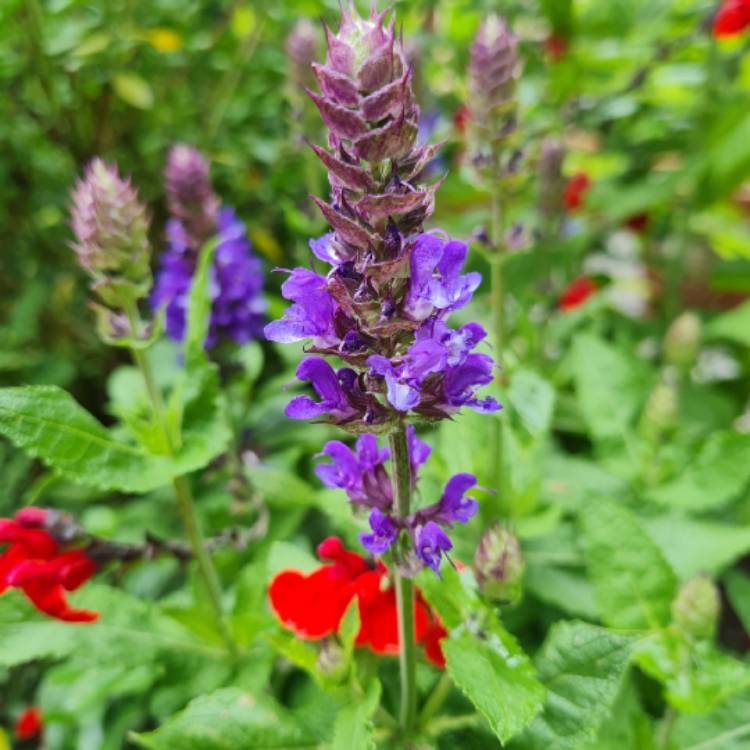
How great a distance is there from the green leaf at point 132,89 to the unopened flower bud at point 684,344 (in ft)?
4.54

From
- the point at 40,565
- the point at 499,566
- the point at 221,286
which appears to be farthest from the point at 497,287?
the point at 40,565

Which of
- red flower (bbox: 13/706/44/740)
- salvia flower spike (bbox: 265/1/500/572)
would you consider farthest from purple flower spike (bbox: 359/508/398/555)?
red flower (bbox: 13/706/44/740)

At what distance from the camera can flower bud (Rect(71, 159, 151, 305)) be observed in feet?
3.07

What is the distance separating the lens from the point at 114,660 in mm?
1061

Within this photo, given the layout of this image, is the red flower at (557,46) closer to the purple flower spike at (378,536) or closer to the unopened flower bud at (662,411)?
the unopened flower bud at (662,411)

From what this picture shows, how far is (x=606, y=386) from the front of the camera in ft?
5.17

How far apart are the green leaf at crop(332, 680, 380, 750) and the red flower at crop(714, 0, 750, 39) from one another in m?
1.54

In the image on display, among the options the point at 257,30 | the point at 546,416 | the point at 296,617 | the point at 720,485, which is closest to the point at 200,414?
the point at 296,617

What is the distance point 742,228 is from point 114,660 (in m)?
2.56

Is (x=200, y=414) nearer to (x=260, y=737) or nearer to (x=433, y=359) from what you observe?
(x=260, y=737)

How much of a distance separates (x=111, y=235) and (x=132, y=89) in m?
0.98

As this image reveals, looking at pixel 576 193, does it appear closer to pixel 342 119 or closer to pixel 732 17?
pixel 732 17

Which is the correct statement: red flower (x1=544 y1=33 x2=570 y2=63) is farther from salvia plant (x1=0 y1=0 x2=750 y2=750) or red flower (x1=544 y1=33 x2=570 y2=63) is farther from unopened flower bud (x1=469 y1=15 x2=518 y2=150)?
unopened flower bud (x1=469 y1=15 x2=518 y2=150)

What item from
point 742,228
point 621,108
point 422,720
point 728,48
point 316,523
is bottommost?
point 422,720
